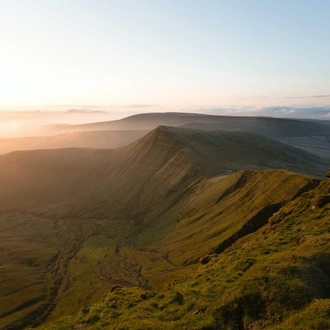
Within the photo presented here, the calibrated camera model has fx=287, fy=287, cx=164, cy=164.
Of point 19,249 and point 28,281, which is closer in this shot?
point 28,281

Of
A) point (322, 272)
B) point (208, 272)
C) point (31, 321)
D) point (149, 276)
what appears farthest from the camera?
point (149, 276)

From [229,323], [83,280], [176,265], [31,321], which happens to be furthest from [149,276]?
[229,323]

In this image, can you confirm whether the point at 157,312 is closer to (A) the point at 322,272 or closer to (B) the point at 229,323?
(B) the point at 229,323

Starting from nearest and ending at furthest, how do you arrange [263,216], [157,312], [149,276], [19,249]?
[157,312] < [263,216] < [149,276] < [19,249]

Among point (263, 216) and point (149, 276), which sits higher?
point (263, 216)

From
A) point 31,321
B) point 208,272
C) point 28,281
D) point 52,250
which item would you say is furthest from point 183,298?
point 52,250

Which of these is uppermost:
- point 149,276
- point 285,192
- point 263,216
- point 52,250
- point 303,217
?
point 303,217

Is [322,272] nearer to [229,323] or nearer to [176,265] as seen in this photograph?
[229,323]
